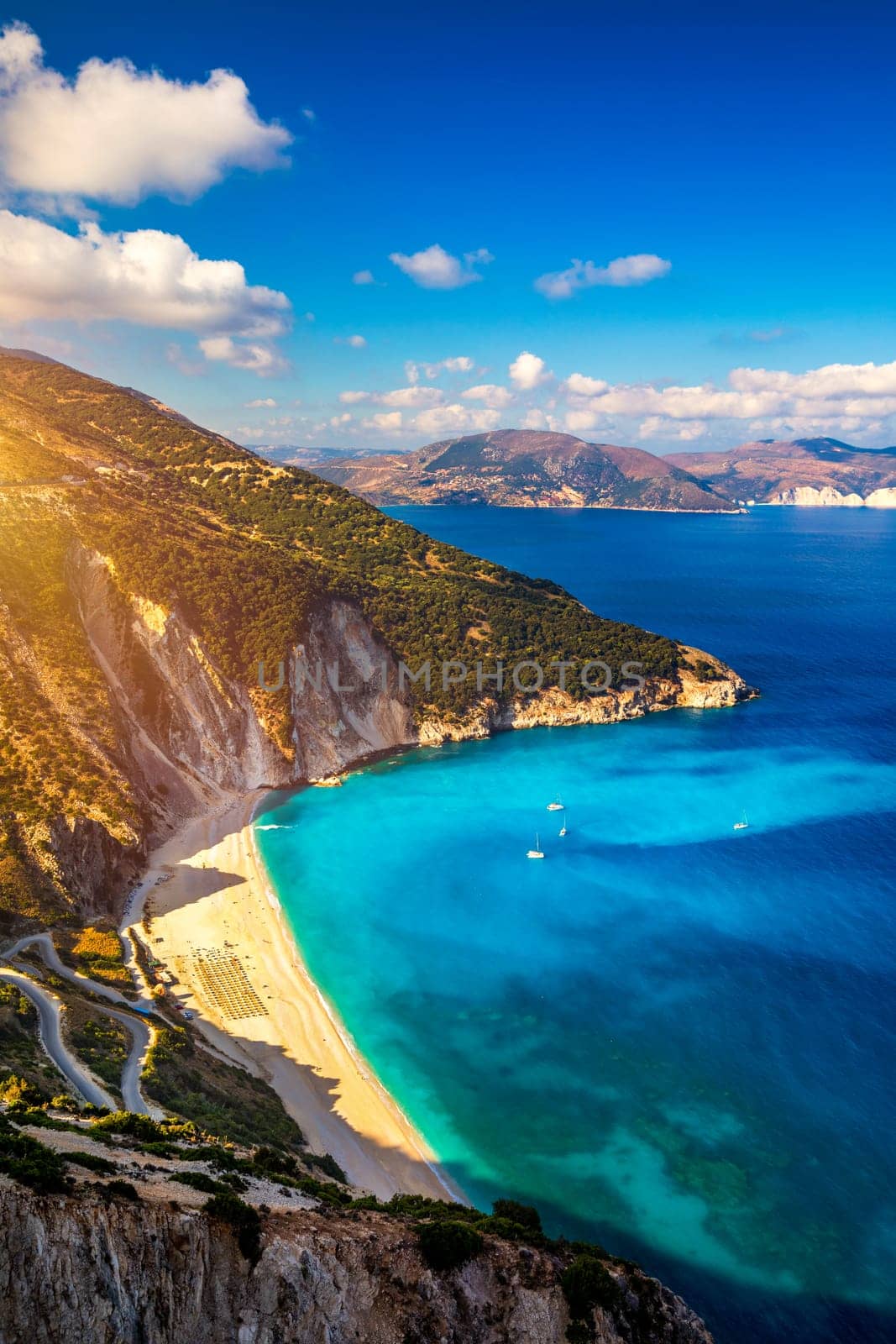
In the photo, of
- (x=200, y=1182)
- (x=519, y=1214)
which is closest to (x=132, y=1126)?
(x=200, y=1182)

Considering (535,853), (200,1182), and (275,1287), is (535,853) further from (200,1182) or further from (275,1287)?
(275,1287)

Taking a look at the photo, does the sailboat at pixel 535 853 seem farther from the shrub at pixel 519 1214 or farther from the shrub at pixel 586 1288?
the shrub at pixel 586 1288

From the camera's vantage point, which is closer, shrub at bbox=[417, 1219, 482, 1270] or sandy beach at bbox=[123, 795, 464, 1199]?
shrub at bbox=[417, 1219, 482, 1270]

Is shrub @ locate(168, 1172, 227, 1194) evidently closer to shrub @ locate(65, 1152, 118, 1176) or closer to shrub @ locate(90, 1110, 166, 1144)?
shrub @ locate(65, 1152, 118, 1176)

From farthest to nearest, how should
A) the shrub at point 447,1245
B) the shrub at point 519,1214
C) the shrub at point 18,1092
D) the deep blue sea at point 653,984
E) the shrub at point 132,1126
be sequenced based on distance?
the deep blue sea at point 653,984, the shrub at point 519,1214, the shrub at point 18,1092, the shrub at point 132,1126, the shrub at point 447,1245

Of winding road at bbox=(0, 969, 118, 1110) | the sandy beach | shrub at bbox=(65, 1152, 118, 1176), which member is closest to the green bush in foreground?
shrub at bbox=(65, 1152, 118, 1176)

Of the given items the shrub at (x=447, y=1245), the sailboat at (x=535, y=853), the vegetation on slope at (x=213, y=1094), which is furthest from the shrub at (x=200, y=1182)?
the sailboat at (x=535, y=853)
